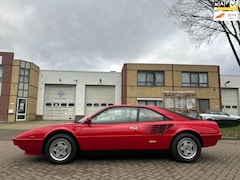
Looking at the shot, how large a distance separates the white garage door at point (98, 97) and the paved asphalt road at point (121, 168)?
20746mm

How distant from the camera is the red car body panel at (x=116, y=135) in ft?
13.9

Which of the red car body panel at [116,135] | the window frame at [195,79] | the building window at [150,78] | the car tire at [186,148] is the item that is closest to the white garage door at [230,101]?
the window frame at [195,79]

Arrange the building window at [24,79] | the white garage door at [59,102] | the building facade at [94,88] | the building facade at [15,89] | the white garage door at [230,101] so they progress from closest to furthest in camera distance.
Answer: the building facade at [15,89] < the building facade at [94,88] < the building window at [24,79] < the white garage door at [59,102] < the white garage door at [230,101]

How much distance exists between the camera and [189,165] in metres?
4.13

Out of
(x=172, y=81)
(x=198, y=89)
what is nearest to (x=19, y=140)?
(x=172, y=81)

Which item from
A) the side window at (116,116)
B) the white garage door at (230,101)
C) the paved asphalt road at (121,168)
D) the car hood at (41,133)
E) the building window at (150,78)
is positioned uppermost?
the building window at (150,78)

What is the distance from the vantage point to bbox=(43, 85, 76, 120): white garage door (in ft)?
81.6

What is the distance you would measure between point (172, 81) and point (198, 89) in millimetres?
3584

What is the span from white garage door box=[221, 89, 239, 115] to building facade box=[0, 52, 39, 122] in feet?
86.1

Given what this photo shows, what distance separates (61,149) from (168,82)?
20795mm

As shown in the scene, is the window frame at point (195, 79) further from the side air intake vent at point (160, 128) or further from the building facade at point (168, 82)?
the side air intake vent at point (160, 128)

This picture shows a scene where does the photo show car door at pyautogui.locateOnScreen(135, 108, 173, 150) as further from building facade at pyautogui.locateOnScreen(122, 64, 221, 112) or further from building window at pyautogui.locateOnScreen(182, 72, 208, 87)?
building window at pyautogui.locateOnScreen(182, 72, 208, 87)

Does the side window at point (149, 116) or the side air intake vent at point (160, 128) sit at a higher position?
the side window at point (149, 116)

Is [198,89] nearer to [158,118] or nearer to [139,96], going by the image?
[139,96]
